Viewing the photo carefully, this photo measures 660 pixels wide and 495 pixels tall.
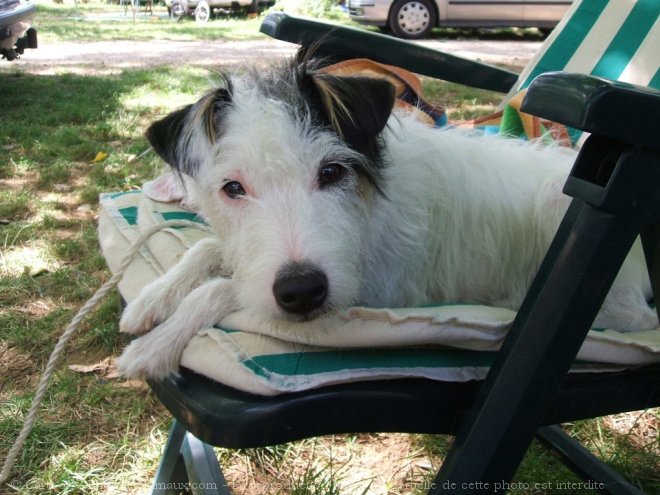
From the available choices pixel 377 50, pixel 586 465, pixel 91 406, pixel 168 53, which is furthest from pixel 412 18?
pixel 586 465

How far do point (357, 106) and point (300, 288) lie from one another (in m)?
0.50

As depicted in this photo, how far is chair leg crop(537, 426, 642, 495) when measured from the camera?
2008 mm

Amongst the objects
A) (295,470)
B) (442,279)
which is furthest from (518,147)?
(295,470)

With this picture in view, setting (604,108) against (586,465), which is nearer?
(604,108)

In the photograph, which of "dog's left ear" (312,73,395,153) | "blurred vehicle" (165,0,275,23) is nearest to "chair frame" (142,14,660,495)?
"dog's left ear" (312,73,395,153)

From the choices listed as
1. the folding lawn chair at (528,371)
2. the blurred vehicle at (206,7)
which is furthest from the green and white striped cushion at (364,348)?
the blurred vehicle at (206,7)

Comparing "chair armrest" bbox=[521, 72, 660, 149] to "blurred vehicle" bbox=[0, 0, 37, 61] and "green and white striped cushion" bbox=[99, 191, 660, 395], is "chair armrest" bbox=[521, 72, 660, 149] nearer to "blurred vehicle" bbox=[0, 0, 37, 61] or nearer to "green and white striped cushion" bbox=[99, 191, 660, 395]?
"green and white striped cushion" bbox=[99, 191, 660, 395]

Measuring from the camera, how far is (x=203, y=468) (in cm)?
203

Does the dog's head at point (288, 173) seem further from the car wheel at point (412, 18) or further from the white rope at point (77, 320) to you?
the car wheel at point (412, 18)

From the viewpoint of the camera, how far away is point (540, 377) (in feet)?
3.86

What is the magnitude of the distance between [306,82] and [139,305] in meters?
0.69

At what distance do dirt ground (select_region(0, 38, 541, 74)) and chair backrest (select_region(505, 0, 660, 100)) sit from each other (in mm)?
5029

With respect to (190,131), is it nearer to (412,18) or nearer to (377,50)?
(377,50)

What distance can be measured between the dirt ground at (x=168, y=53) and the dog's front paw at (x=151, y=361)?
6933 millimetres
